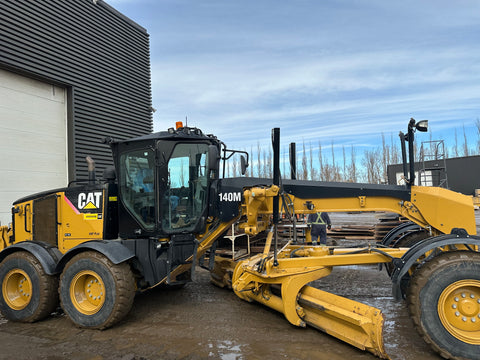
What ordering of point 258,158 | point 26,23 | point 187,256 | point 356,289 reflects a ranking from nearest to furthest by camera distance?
point 187,256, point 356,289, point 26,23, point 258,158

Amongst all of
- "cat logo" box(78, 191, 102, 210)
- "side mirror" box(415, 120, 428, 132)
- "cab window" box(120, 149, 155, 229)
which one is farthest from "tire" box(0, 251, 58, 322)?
"side mirror" box(415, 120, 428, 132)

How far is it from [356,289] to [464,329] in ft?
9.36

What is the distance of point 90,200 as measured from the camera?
552 cm

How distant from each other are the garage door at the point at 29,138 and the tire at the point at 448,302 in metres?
9.34

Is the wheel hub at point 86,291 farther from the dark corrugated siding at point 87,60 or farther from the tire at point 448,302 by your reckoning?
the dark corrugated siding at point 87,60

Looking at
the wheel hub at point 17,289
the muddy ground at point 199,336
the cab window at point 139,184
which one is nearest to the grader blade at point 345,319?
the muddy ground at point 199,336

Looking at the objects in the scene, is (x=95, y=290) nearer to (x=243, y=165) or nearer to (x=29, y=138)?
(x=243, y=165)

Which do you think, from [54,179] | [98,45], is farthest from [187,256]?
[98,45]

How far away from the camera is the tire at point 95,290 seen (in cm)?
474

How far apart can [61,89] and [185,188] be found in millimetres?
7725

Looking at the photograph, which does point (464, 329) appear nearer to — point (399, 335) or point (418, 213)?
point (399, 335)

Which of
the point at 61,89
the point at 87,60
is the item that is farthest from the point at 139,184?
the point at 87,60

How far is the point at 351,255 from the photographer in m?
4.47

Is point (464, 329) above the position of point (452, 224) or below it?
below
